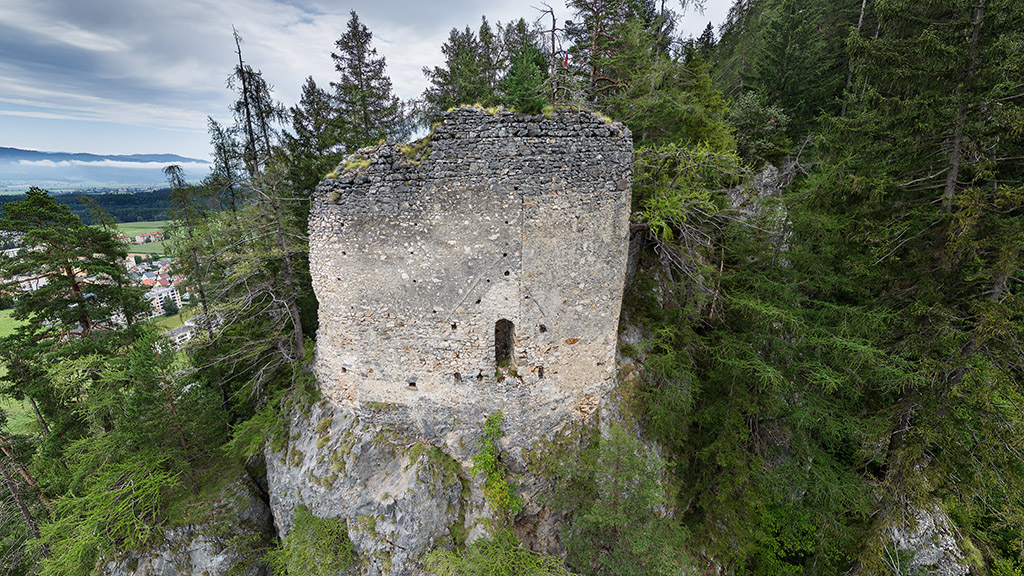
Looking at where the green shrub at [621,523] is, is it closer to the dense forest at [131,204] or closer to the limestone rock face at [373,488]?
the limestone rock face at [373,488]

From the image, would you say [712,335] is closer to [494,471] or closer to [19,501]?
[494,471]

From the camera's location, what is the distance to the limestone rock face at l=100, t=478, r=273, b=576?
1044cm

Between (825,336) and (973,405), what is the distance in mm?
2821

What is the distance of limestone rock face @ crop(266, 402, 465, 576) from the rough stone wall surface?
36.0 inches

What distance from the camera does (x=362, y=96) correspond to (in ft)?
49.5

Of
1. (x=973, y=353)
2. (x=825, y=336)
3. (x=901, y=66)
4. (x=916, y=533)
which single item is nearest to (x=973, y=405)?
(x=973, y=353)

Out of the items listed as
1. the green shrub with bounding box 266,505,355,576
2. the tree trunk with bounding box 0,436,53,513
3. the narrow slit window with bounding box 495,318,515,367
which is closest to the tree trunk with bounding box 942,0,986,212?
the narrow slit window with bounding box 495,318,515,367

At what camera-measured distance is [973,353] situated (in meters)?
8.06

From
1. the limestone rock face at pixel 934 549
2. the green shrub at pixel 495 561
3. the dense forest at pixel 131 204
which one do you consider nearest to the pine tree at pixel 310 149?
the green shrub at pixel 495 561

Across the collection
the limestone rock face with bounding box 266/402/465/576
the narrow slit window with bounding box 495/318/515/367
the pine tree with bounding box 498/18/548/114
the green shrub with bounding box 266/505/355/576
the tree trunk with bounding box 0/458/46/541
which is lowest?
the tree trunk with bounding box 0/458/46/541

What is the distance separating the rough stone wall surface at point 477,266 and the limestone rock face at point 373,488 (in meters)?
0.91

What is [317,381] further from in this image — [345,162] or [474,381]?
[345,162]

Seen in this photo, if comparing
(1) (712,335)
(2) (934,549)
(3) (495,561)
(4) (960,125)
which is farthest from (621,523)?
(4) (960,125)

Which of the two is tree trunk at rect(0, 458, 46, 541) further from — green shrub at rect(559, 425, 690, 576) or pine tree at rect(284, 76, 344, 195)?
green shrub at rect(559, 425, 690, 576)
